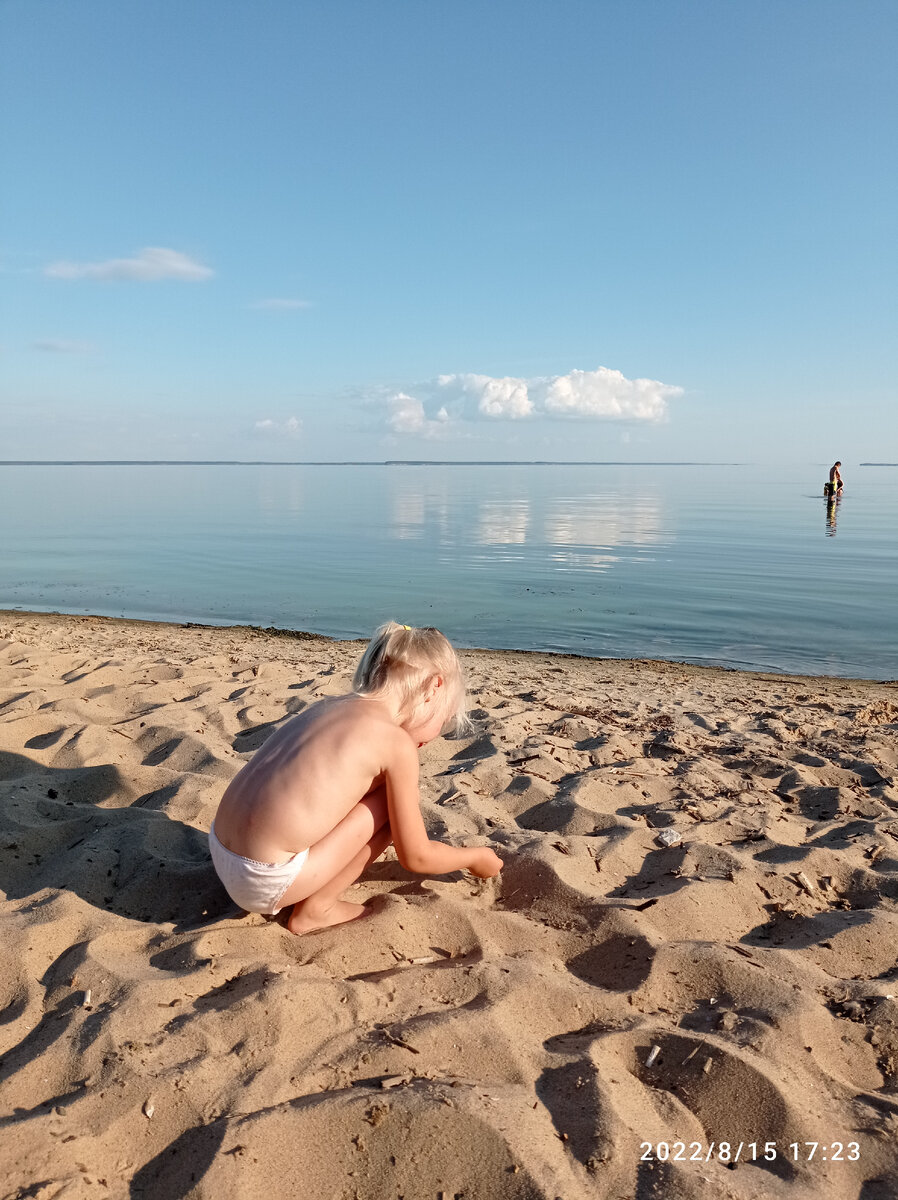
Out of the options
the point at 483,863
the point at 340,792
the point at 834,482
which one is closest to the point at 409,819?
the point at 340,792

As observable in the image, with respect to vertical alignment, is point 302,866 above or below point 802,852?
above

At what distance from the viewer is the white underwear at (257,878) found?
288cm

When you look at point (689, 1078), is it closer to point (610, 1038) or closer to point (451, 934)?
point (610, 1038)

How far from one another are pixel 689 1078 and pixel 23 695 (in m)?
5.01

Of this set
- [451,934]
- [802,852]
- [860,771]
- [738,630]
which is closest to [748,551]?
[738,630]

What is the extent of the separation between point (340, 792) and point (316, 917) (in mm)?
522

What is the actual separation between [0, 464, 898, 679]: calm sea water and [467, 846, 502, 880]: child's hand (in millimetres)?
6814

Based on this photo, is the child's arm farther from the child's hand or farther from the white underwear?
the white underwear

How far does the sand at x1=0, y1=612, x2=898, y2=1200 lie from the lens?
1.92 m

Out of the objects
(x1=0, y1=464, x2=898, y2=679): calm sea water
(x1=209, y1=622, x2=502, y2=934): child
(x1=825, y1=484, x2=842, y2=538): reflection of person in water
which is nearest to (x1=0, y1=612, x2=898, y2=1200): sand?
(x1=209, y1=622, x2=502, y2=934): child

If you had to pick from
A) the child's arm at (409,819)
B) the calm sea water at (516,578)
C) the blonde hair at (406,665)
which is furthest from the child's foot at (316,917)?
the calm sea water at (516,578)

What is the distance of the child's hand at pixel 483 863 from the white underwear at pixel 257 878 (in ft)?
2.39

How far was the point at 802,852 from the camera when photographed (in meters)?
3.70

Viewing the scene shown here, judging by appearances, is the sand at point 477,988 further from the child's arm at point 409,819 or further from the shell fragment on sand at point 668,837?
the child's arm at point 409,819
